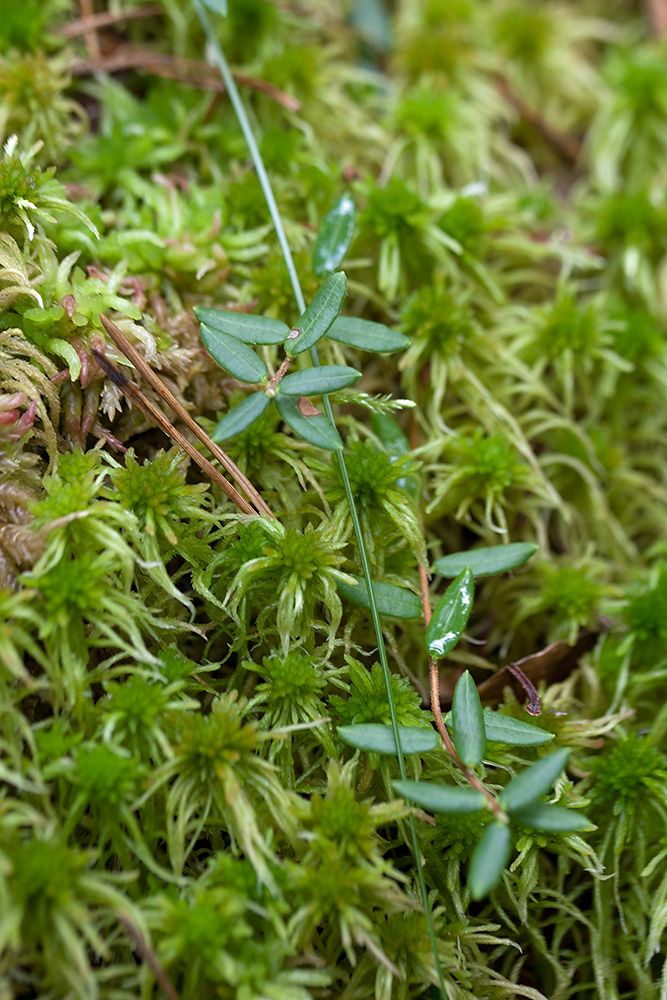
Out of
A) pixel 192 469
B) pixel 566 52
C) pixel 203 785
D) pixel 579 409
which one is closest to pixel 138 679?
pixel 203 785

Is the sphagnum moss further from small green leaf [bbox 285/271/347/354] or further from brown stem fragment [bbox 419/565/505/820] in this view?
small green leaf [bbox 285/271/347/354]

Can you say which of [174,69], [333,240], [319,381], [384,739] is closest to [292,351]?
[319,381]

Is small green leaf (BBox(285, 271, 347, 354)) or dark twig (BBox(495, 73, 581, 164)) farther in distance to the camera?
dark twig (BBox(495, 73, 581, 164))

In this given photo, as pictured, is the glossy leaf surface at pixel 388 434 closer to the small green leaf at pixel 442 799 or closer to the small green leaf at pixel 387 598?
the small green leaf at pixel 387 598

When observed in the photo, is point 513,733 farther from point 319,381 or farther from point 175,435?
point 175,435

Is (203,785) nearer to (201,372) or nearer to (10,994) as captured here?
(10,994)

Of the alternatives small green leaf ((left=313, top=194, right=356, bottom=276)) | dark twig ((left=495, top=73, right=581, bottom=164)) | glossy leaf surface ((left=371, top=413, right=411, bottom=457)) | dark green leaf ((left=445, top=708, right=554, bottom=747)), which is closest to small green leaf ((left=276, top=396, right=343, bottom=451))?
glossy leaf surface ((left=371, top=413, right=411, bottom=457))
